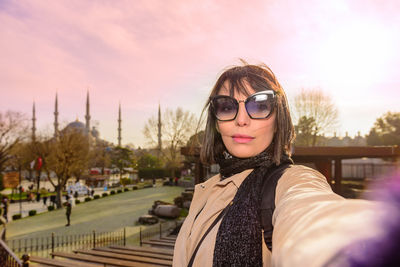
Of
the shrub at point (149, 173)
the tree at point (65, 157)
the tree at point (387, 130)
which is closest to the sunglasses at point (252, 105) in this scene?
the tree at point (65, 157)

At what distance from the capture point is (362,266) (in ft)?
1.53

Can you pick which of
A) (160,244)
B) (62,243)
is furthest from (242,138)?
(62,243)

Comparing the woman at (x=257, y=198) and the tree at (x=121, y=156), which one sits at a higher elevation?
the woman at (x=257, y=198)

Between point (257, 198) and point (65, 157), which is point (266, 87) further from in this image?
point (65, 157)

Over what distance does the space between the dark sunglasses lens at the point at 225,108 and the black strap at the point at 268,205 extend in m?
0.60

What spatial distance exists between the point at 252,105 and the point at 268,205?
734 millimetres

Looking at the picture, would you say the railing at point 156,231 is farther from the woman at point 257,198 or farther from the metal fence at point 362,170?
the metal fence at point 362,170

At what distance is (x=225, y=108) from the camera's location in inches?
70.4

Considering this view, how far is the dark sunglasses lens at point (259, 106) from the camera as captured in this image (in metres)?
1.65

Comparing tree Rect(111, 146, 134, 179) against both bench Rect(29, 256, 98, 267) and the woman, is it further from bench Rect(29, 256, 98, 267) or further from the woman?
the woman

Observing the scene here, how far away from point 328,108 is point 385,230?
35966mm

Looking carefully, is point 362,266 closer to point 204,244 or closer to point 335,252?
point 335,252

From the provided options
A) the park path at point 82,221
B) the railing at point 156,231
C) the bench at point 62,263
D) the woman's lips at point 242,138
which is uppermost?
the woman's lips at point 242,138

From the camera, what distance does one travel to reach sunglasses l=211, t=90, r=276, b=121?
1646mm
